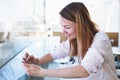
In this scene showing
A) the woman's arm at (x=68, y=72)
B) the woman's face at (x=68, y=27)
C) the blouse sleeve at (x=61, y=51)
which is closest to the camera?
the woman's arm at (x=68, y=72)

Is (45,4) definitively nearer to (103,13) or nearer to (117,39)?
(103,13)

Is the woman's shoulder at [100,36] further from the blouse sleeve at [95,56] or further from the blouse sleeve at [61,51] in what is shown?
the blouse sleeve at [61,51]

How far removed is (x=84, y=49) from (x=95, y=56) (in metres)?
0.10

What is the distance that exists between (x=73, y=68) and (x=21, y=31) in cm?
123

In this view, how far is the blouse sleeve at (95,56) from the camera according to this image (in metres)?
0.89

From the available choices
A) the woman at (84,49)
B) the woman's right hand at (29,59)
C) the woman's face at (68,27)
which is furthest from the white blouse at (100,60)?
the woman's right hand at (29,59)

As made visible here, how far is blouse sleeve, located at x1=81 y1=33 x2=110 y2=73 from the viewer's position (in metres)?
0.89

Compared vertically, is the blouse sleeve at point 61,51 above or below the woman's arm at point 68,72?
above

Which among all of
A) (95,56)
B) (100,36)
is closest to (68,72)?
(95,56)

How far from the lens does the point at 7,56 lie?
127 cm

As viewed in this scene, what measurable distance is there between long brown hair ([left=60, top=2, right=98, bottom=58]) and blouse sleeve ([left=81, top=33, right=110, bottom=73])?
43 mm

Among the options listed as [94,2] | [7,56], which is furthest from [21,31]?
[94,2]

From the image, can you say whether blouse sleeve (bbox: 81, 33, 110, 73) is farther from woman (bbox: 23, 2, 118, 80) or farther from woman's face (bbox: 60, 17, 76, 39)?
woman's face (bbox: 60, 17, 76, 39)

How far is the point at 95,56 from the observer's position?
0.91m
